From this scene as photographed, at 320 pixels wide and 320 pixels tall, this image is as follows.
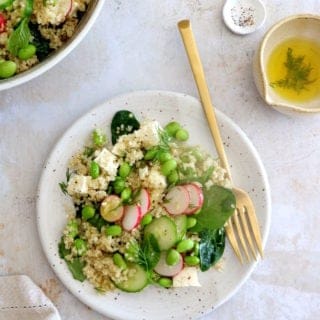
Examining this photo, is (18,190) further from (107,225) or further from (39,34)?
(39,34)

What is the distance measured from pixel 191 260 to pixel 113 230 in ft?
0.76

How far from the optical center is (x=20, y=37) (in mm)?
1684

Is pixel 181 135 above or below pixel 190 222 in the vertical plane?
above

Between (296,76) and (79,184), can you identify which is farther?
(296,76)

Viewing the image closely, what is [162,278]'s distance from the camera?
1.80 m

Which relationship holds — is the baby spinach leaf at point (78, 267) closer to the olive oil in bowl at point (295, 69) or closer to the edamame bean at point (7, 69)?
the edamame bean at point (7, 69)

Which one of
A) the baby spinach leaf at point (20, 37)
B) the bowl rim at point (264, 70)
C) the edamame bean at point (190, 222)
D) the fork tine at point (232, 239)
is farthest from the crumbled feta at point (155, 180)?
the baby spinach leaf at point (20, 37)

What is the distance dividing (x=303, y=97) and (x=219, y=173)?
34 cm

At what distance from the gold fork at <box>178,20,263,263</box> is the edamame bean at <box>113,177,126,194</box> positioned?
0.95 feet

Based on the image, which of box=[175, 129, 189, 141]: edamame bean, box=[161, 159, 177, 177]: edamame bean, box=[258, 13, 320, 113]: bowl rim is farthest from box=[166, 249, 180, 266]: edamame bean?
box=[258, 13, 320, 113]: bowl rim

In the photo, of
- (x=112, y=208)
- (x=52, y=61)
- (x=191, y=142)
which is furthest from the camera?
(x=191, y=142)

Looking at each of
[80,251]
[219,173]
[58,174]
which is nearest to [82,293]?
[80,251]

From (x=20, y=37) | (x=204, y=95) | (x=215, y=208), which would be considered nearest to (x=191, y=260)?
(x=215, y=208)

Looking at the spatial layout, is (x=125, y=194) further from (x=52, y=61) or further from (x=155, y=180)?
(x=52, y=61)
